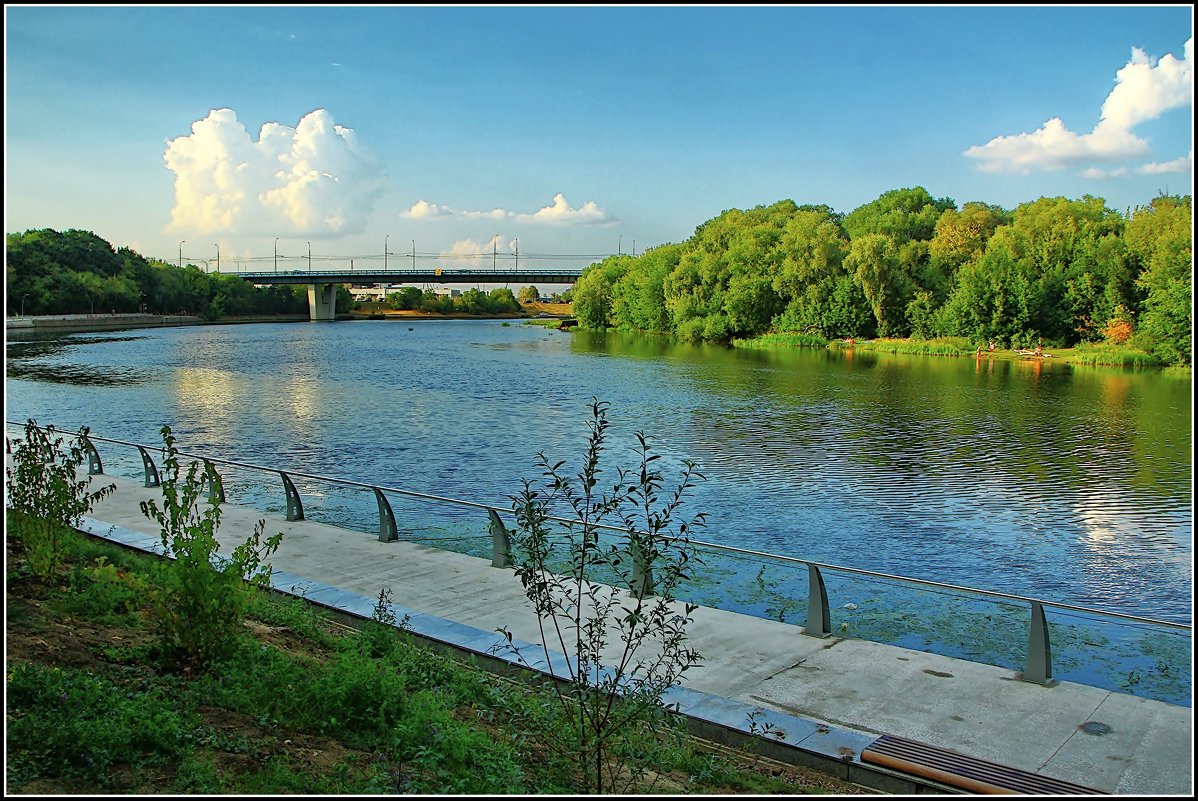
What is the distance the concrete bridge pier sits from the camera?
17462 cm

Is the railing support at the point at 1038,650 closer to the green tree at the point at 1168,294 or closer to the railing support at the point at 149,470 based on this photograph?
the railing support at the point at 149,470

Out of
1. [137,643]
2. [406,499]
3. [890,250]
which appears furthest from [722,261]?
[137,643]

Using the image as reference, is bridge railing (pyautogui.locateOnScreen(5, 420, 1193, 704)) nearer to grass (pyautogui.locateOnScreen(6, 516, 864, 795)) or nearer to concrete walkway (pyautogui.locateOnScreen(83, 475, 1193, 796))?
concrete walkway (pyautogui.locateOnScreen(83, 475, 1193, 796))

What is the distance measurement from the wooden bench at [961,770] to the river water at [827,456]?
235 centimetres

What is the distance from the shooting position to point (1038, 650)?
8758mm

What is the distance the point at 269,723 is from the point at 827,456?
23.6 m

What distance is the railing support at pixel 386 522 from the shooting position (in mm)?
13891

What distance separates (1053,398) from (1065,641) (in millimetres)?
40060

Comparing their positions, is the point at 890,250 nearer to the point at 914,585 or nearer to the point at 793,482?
the point at 793,482

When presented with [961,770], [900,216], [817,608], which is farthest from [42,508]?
[900,216]

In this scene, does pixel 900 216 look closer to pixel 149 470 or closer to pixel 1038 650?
pixel 149 470

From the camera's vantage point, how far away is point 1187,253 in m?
63.9

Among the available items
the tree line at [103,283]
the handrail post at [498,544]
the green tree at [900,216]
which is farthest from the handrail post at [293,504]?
the tree line at [103,283]

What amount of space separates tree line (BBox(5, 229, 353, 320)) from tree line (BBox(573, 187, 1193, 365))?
68.3 metres
